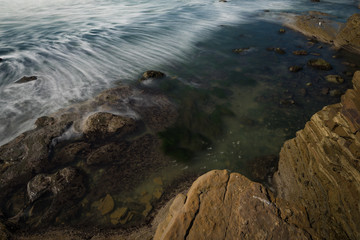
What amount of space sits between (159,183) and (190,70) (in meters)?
8.07

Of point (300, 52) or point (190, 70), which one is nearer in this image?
point (190, 70)

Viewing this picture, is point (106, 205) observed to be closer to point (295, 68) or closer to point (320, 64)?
point (295, 68)

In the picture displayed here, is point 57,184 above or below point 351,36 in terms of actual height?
below

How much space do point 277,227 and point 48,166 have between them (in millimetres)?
6442

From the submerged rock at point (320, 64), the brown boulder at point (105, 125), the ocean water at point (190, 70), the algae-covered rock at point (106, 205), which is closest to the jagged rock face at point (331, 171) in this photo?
the ocean water at point (190, 70)

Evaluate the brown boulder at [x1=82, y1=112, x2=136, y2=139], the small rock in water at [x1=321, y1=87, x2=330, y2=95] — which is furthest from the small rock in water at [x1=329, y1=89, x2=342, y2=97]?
the brown boulder at [x1=82, y1=112, x2=136, y2=139]

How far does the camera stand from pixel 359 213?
11.1 feet

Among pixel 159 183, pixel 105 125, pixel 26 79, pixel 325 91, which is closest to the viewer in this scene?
pixel 159 183

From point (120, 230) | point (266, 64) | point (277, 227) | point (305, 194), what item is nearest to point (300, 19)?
point (266, 64)

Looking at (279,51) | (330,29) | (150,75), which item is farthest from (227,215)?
(330,29)

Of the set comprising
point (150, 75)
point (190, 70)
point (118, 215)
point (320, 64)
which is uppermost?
point (320, 64)

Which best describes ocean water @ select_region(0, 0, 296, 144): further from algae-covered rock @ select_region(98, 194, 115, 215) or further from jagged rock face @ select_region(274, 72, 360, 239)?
jagged rock face @ select_region(274, 72, 360, 239)

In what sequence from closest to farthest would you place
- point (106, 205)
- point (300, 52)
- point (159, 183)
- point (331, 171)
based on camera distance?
point (331, 171), point (106, 205), point (159, 183), point (300, 52)

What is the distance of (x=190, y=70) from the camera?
11.7 metres
